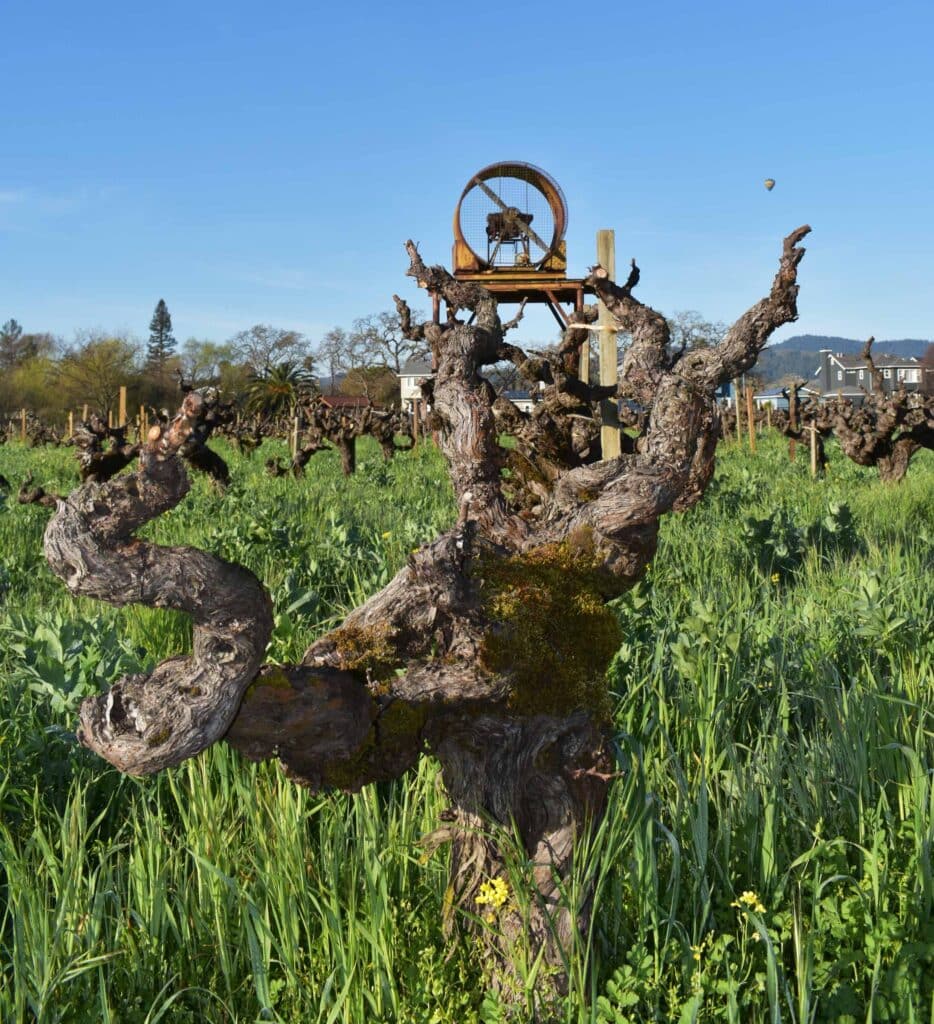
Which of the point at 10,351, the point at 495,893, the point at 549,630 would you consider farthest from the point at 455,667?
the point at 10,351

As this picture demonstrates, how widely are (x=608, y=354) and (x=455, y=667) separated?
15.2 feet

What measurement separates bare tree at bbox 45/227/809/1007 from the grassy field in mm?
205

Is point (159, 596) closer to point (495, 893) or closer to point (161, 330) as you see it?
point (495, 893)

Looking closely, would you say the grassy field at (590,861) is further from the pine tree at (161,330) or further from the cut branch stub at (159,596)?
the pine tree at (161,330)

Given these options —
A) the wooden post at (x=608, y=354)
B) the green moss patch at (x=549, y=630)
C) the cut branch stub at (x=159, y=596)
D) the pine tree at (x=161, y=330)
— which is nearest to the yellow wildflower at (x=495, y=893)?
the green moss patch at (x=549, y=630)

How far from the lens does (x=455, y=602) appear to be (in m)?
2.28

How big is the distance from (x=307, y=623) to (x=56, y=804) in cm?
211

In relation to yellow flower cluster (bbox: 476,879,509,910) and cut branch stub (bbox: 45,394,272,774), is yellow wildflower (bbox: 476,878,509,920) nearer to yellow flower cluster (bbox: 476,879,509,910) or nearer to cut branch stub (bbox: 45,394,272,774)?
yellow flower cluster (bbox: 476,879,509,910)

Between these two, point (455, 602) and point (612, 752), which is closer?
point (455, 602)

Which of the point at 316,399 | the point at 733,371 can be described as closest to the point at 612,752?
the point at 733,371

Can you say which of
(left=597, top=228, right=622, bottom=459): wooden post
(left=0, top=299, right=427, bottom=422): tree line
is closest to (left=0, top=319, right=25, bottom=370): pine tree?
(left=0, top=299, right=427, bottom=422): tree line

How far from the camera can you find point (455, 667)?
2.26 metres

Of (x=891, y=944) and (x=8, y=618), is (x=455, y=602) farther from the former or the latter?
(x=8, y=618)

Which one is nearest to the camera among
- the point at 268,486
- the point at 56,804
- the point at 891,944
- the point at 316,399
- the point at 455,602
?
the point at 455,602
